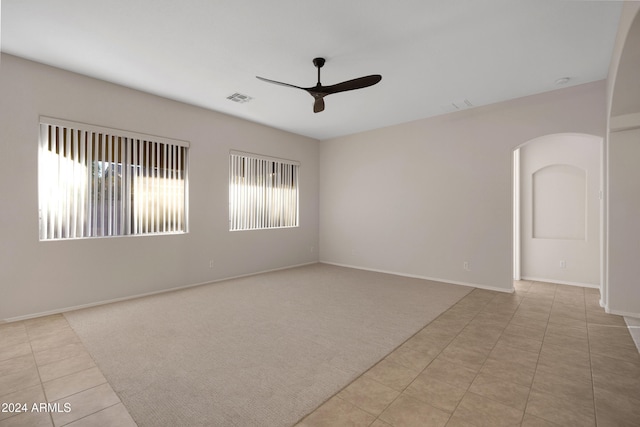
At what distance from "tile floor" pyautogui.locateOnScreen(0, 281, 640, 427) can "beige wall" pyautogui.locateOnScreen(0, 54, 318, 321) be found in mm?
543

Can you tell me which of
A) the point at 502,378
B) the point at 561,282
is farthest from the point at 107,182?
the point at 561,282

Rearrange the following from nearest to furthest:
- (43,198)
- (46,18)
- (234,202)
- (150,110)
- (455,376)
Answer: (455,376)
(46,18)
(43,198)
(150,110)
(234,202)

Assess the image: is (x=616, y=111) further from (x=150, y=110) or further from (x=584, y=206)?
(x=150, y=110)

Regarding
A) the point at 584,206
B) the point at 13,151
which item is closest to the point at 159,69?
the point at 13,151

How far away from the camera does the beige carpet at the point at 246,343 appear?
192cm

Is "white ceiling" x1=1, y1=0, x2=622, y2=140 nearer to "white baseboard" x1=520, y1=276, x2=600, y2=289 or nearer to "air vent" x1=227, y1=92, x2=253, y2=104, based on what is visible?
"air vent" x1=227, y1=92, x2=253, y2=104

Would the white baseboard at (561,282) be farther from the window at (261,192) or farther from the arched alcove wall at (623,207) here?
the window at (261,192)

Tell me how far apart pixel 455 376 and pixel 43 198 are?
481cm

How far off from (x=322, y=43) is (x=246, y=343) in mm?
3085

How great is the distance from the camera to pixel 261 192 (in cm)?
604

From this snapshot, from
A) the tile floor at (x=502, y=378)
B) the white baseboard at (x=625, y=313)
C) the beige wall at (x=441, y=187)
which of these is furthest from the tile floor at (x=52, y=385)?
the white baseboard at (x=625, y=313)

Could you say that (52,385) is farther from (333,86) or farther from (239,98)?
(239,98)

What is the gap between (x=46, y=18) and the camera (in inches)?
105

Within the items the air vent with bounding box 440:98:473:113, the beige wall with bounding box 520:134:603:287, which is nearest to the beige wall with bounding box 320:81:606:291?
the air vent with bounding box 440:98:473:113
